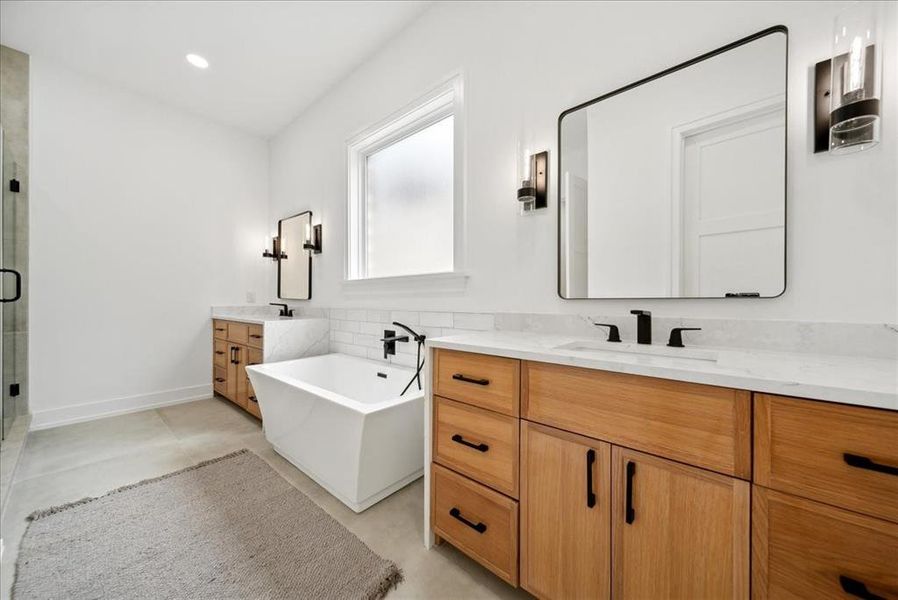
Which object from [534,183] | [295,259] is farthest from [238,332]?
[534,183]

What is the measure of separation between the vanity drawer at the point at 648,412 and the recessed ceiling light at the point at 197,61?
142 inches

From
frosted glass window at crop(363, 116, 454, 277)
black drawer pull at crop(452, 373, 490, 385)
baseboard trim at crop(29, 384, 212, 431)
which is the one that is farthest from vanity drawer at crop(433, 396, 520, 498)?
baseboard trim at crop(29, 384, 212, 431)

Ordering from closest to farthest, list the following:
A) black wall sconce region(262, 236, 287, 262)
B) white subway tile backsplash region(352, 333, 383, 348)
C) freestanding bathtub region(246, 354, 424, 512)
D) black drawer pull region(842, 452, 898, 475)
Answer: black drawer pull region(842, 452, 898, 475) < freestanding bathtub region(246, 354, 424, 512) < white subway tile backsplash region(352, 333, 383, 348) < black wall sconce region(262, 236, 287, 262)

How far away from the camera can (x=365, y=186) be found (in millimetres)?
3029

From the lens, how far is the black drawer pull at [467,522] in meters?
1.28

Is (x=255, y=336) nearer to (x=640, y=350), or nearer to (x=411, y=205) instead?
(x=411, y=205)

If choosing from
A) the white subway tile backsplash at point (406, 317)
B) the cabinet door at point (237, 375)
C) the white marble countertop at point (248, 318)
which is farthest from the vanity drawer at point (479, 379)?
the cabinet door at point (237, 375)

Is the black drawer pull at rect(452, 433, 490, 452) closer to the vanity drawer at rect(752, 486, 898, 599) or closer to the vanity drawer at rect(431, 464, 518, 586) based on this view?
the vanity drawer at rect(431, 464, 518, 586)

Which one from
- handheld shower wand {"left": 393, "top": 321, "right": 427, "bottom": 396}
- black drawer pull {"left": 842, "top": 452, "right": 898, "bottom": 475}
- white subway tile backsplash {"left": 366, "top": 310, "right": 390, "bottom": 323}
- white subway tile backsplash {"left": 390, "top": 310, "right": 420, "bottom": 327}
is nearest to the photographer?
black drawer pull {"left": 842, "top": 452, "right": 898, "bottom": 475}

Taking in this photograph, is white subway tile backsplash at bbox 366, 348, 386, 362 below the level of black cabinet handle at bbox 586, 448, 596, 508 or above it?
above

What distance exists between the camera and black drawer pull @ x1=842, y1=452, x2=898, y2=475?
0.62 meters

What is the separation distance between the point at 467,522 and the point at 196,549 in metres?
1.19

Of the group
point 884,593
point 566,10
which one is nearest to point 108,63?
point 566,10

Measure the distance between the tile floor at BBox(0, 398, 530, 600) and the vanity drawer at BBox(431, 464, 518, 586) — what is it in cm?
13
